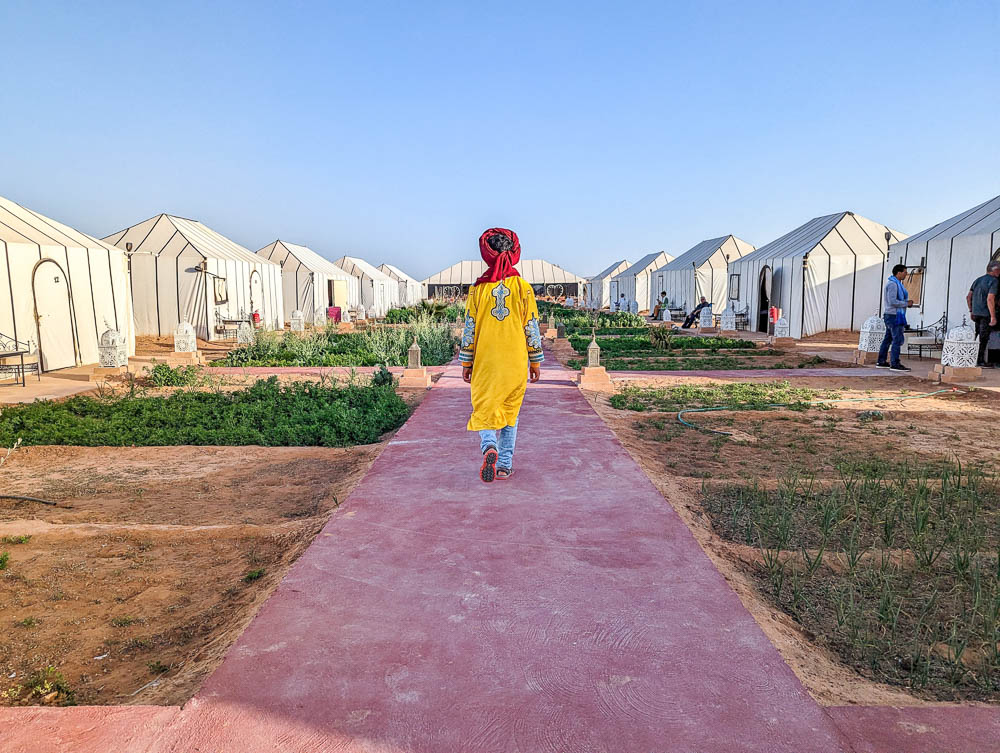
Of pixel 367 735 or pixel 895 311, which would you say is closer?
pixel 367 735

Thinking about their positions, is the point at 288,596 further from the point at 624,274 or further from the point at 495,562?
the point at 624,274

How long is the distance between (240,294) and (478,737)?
2022 cm

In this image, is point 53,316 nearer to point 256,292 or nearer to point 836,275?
point 256,292

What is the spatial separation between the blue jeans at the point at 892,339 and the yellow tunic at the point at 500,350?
889 centimetres

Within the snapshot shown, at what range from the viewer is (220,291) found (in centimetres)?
1886

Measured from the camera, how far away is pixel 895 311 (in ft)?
34.9

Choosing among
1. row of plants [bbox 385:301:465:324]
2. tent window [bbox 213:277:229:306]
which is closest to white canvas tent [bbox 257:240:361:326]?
row of plants [bbox 385:301:465:324]

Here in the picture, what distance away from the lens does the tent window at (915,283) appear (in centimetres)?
1419

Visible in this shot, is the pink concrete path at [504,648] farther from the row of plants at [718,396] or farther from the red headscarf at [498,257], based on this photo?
the row of plants at [718,396]

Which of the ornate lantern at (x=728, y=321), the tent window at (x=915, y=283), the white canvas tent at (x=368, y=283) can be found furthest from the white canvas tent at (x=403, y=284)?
the tent window at (x=915, y=283)

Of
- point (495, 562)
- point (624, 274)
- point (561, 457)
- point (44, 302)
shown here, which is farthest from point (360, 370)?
point (624, 274)

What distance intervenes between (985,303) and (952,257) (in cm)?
297

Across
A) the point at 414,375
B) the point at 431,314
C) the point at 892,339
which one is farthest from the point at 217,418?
the point at 431,314

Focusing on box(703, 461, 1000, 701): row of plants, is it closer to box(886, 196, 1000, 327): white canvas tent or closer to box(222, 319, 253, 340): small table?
box(886, 196, 1000, 327): white canvas tent
